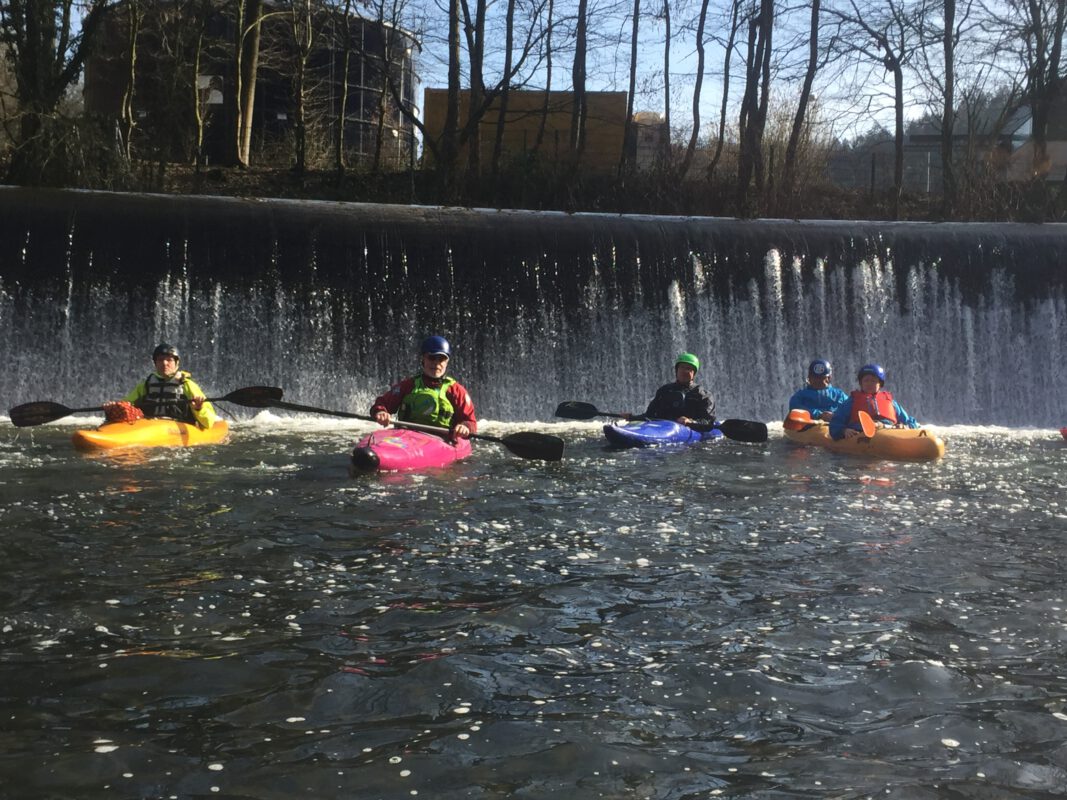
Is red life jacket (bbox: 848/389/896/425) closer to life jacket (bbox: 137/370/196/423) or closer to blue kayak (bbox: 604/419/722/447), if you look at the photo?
blue kayak (bbox: 604/419/722/447)

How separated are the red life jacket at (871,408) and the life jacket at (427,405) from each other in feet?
13.2

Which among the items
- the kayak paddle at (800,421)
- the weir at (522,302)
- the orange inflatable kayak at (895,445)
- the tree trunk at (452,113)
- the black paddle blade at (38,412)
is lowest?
the orange inflatable kayak at (895,445)

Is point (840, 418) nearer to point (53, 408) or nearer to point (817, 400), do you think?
point (817, 400)

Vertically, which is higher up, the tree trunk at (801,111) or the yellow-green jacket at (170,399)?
the tree trunk at (801,111)

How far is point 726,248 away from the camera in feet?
54.0

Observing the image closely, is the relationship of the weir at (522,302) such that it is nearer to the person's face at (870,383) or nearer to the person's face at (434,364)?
the person's face at (870,383)

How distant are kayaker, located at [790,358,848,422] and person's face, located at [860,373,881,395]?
92 centimetres

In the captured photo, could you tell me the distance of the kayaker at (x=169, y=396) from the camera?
10.9 m

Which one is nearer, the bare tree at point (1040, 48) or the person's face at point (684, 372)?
the person's face at point (684, 372)

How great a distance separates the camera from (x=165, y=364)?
11.0m

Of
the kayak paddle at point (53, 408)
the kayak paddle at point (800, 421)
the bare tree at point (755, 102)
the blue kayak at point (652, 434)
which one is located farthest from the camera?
the bare tree at point (755, 102)

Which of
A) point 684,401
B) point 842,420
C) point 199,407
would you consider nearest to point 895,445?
point 842,420

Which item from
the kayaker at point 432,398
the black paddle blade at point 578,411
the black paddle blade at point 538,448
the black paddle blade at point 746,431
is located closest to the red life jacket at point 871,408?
the black paddle blade at point 746,431

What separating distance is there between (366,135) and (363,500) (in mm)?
24916
